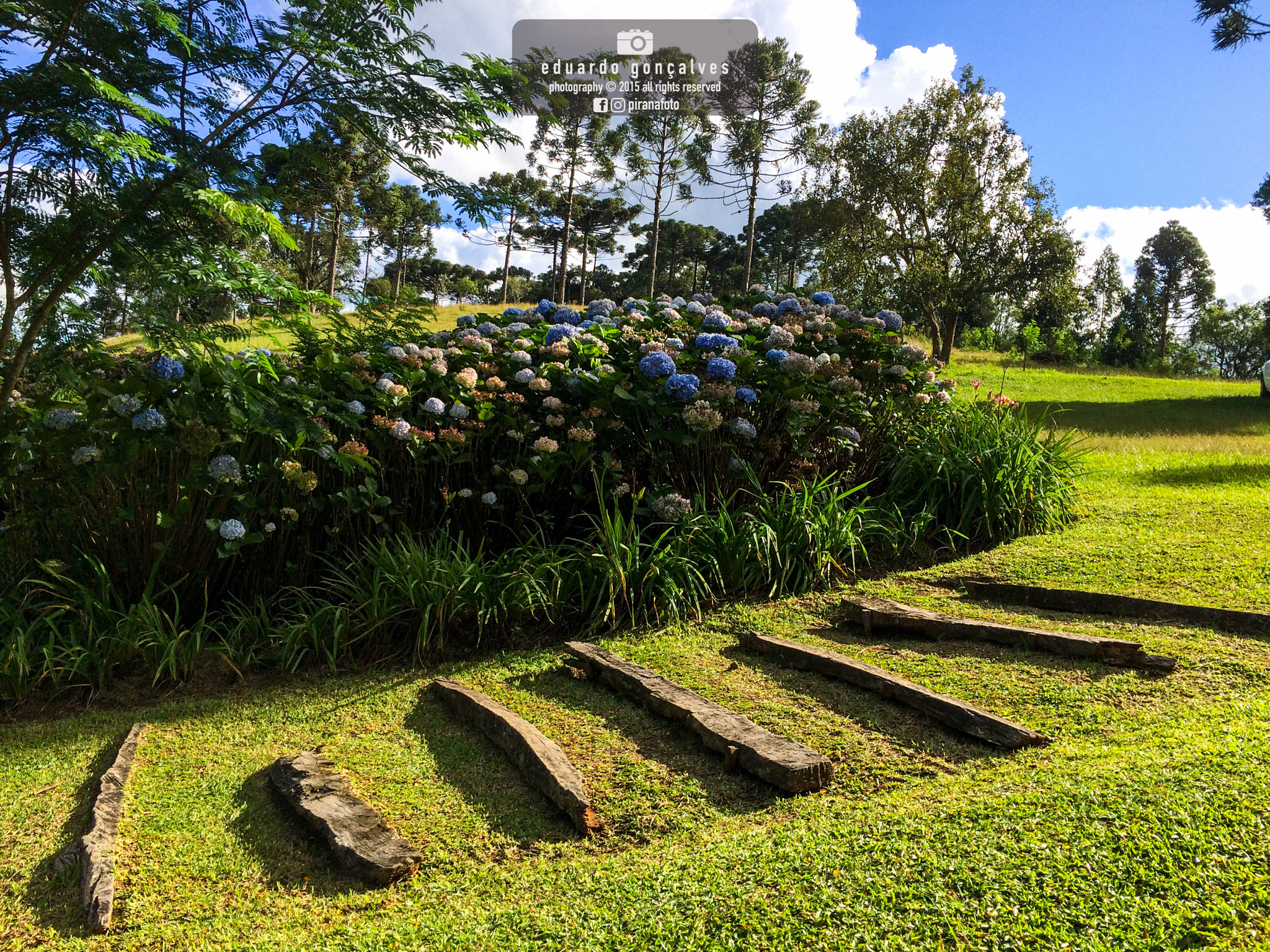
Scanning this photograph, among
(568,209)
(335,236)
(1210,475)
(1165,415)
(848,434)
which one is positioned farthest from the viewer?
(568,209)

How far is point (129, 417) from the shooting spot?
3764 mm

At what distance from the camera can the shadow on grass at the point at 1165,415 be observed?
34.8 feet

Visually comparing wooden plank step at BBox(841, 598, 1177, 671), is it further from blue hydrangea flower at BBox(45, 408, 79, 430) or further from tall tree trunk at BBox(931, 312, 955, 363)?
tall tree trunk at BBox(931, 312, 955, 363)

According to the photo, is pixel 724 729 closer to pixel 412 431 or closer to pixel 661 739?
pixel 661 739

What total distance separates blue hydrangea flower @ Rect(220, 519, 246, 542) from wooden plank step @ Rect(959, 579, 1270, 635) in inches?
145

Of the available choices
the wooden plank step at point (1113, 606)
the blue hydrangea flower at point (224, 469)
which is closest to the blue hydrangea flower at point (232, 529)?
the blue hydrangea flower at point (224, 469)

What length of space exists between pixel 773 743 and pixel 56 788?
2527 mm

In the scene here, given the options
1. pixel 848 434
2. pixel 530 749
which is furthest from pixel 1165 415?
pixel 530 749

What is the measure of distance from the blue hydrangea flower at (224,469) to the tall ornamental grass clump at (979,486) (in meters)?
3.81

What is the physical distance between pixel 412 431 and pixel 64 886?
2.37 m

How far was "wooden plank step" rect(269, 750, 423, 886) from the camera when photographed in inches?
85.1

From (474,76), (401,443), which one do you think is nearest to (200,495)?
(401,443)

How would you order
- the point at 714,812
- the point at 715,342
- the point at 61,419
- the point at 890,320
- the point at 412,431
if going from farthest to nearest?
the point at 890,320
the point at 715,342
the point at 412,431
the point at 61,419
the point at 714,812

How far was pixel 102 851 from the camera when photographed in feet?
7.43
